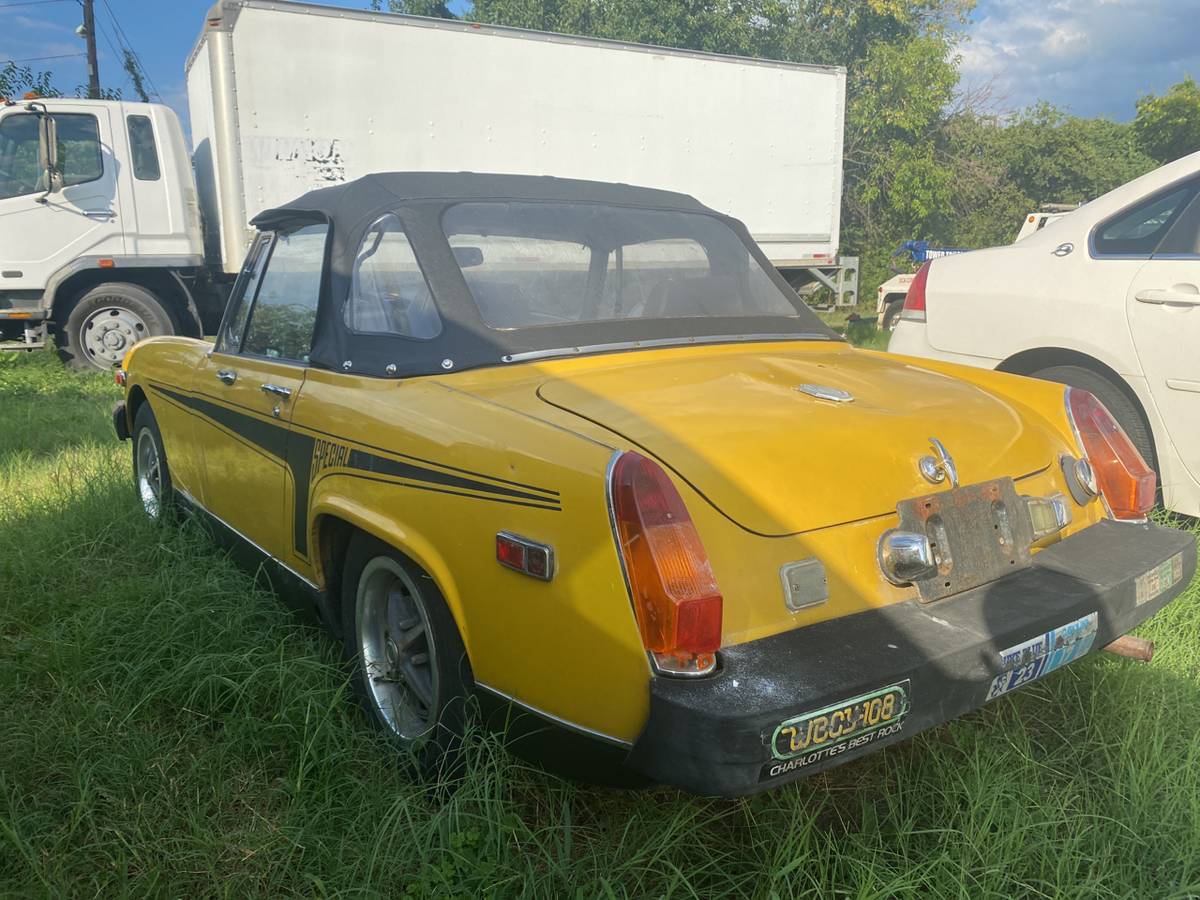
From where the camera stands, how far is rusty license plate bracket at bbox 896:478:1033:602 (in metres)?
2.12

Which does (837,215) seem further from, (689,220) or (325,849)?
(325,849)

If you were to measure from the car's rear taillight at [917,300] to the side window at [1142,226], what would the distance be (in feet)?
2.90

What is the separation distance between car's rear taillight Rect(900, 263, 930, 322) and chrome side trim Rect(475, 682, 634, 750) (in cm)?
362

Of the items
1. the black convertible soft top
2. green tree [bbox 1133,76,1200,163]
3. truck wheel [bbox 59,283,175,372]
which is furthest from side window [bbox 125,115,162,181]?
green tree [bbox 1133,76,1200,163]

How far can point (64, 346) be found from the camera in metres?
9.49

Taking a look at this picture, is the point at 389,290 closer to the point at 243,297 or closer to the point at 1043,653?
the point at 243,297

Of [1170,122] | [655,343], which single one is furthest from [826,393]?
[1170,122]

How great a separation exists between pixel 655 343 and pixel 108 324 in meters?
8.61

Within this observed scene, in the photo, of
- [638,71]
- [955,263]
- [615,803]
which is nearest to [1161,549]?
[615,803]

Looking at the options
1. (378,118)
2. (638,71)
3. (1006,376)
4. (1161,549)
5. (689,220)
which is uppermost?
(638,71)

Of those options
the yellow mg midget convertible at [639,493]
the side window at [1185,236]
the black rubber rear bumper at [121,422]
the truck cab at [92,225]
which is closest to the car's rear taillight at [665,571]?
the yellow mg midget convertible at [639,493]

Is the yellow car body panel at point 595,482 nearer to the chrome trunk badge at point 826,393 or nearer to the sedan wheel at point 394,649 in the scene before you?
the chrome trunk badge at point 826,393

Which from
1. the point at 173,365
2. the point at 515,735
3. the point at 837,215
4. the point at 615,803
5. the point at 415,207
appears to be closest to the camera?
the point at 515,735

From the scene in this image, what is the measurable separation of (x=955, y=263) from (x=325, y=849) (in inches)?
163
